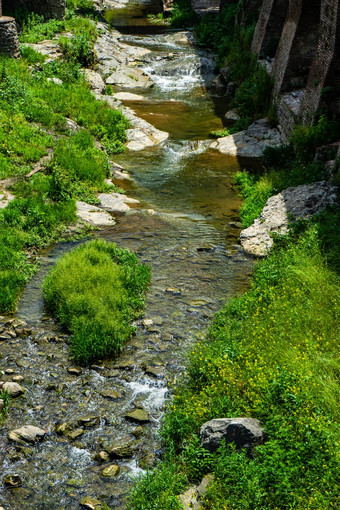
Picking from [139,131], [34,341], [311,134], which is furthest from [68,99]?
[34,341]

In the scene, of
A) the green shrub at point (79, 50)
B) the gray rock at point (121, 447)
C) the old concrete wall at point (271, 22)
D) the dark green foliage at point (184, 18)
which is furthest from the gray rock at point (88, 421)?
the dark green foliage at point (184, 18)

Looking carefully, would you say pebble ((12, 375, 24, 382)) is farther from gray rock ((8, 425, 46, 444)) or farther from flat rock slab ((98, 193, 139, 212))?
flat rock slab ((98, 193, 139, 212))

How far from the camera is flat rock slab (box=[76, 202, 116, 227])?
1131 cm

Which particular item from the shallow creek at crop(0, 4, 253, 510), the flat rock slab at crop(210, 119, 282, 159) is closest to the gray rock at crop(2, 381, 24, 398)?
the shallow creek at crop(0, 4, 253, 510)

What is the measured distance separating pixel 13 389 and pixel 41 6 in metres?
20.0

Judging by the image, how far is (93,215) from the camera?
1154cm

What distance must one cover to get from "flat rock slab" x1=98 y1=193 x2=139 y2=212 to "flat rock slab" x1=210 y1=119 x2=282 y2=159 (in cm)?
397

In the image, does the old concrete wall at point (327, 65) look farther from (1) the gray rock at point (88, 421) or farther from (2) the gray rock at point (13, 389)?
(2) the gray rock at point (13, 389)

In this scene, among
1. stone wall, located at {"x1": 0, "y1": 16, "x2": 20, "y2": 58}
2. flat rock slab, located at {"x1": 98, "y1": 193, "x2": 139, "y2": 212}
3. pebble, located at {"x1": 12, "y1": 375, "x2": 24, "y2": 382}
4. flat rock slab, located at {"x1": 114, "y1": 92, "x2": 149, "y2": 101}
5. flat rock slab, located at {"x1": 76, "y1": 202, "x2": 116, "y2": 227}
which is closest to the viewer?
pebble, located at {"x1": 12, "y1": 375, "x2": 24, "y2": 382}

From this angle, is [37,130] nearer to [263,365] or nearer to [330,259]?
[330,259]

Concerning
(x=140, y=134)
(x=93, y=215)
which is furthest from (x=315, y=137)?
(x=140, y=134)

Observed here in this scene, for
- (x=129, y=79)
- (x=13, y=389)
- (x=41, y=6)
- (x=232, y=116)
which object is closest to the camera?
(x=13, y=389)

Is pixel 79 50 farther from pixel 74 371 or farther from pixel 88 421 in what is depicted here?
pixel 88 421

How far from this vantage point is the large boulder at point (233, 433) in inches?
216
